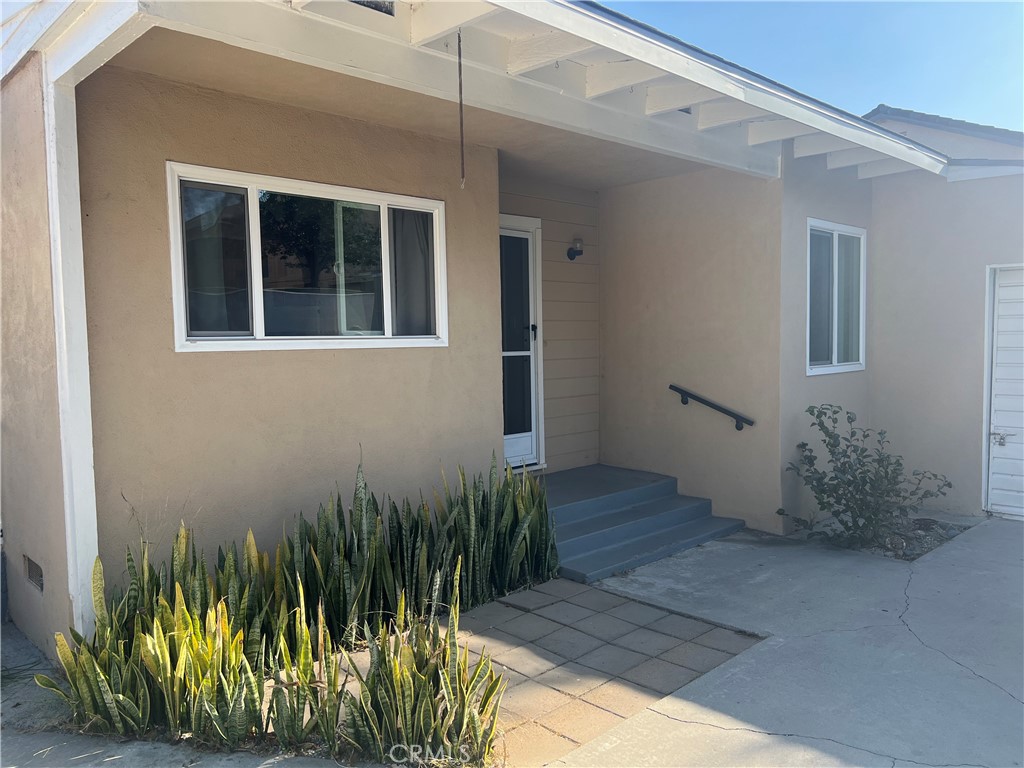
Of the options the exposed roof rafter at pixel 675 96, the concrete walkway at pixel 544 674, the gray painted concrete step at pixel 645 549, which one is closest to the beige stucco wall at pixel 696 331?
the gray painted concrete step at pixel 645 549

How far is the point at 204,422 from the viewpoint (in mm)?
4172

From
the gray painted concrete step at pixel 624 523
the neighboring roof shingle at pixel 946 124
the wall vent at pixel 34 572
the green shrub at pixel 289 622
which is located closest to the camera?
the green shrub at pixel 289 622

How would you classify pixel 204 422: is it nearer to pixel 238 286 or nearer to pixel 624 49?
pixel 238 286

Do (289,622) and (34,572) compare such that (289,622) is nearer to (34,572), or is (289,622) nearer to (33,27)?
(34,572)

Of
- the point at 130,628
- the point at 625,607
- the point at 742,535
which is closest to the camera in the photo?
the point at 130,628

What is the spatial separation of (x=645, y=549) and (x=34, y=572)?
157 inches

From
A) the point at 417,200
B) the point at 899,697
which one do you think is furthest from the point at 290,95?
the point at 899,697

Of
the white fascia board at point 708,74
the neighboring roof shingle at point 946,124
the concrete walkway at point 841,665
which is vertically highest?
the neighboring roof shingle at point 946,124

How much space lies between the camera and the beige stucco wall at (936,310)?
22.1 ft

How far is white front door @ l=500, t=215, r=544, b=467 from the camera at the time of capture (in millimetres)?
6711

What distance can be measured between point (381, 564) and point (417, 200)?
2.50 metres

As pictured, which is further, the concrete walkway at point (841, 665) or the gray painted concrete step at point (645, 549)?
the gray painted concrete step at point (645, 549)

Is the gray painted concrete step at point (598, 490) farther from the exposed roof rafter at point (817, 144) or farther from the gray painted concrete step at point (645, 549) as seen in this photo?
the exposed roof rafter at point (817, 144)

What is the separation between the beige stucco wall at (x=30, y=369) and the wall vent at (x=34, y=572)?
0.04 metres
